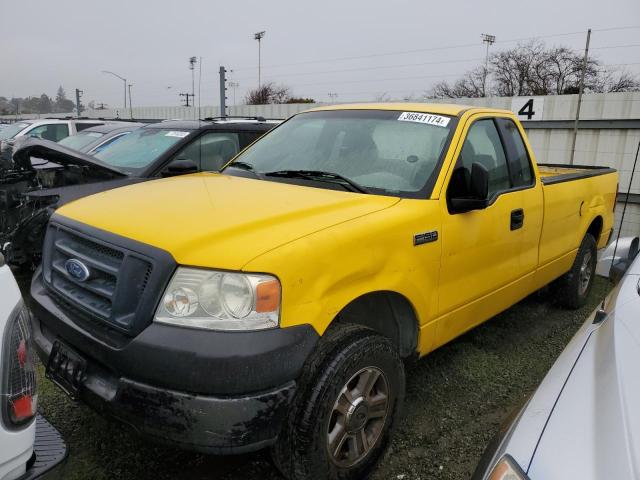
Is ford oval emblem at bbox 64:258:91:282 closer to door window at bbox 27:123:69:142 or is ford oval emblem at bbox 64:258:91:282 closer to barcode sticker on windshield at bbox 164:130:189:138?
barcode sticker on windshield at bbox 164:130:189:138

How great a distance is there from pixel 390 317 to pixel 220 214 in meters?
1.10

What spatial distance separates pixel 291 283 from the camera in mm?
2020

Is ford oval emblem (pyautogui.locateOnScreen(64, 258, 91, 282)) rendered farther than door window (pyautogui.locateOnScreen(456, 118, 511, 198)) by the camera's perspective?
No

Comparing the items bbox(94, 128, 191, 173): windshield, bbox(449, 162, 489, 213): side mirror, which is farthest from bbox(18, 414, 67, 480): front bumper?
bbox(94, 128, 191, 173): windshield

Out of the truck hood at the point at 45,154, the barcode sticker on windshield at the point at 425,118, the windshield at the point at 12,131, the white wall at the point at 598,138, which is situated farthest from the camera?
the windshield at the point at 12,131

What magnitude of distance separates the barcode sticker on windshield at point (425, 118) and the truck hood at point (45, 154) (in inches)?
120

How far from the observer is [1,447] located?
145 centimetres

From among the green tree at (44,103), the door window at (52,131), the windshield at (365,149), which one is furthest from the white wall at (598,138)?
the green tree at (44,103)

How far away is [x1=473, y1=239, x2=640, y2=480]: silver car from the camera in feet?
4.13

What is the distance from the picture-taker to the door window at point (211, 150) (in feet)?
18.1

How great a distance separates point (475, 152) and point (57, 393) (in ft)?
10.4

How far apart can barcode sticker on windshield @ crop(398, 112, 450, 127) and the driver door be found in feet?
0.52

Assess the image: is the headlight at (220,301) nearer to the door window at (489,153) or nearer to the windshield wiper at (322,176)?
the windshield wiper at (322,176)

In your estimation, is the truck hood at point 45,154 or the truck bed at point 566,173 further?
the truck hood at point 45,154
